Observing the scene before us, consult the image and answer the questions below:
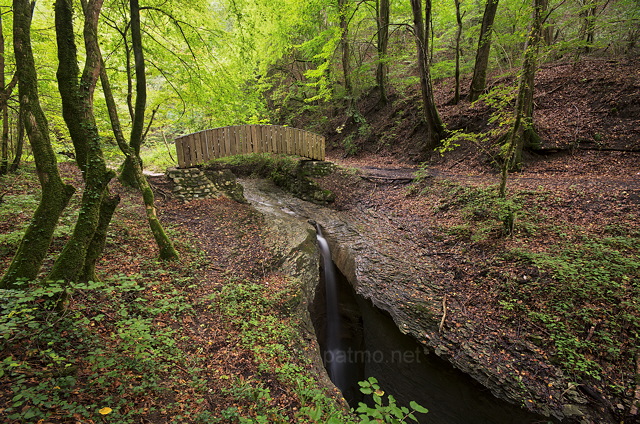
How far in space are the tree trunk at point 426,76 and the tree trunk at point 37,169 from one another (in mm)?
10761

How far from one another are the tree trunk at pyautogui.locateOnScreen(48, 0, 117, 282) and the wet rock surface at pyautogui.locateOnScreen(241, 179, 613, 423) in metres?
4.80

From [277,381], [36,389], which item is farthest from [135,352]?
[277,381]

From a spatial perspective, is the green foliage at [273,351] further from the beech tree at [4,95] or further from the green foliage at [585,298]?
the beech tree at [4,95]

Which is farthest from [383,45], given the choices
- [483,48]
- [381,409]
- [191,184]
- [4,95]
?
[381,409]

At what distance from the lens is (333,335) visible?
251 inches

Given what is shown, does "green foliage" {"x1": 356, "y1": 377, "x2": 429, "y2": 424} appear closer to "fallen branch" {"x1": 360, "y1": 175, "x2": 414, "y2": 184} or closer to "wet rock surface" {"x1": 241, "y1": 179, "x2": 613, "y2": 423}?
"wet rock surface" {"x1": 241, "y1": 179, "x2": 613, "y2": 423}

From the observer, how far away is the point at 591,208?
5.70m

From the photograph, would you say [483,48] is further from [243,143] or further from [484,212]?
[243,143]

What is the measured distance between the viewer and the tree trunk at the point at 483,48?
9.84 meters

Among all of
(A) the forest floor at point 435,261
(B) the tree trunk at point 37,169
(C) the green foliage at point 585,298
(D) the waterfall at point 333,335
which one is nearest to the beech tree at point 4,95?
(A) the forest floor at point 435,261

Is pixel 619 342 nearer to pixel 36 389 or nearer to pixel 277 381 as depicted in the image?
pixel 277 381

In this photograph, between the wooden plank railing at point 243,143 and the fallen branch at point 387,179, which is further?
the fallen branch at point 387,179

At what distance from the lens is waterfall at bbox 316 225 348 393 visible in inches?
228

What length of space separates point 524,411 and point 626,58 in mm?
13318
